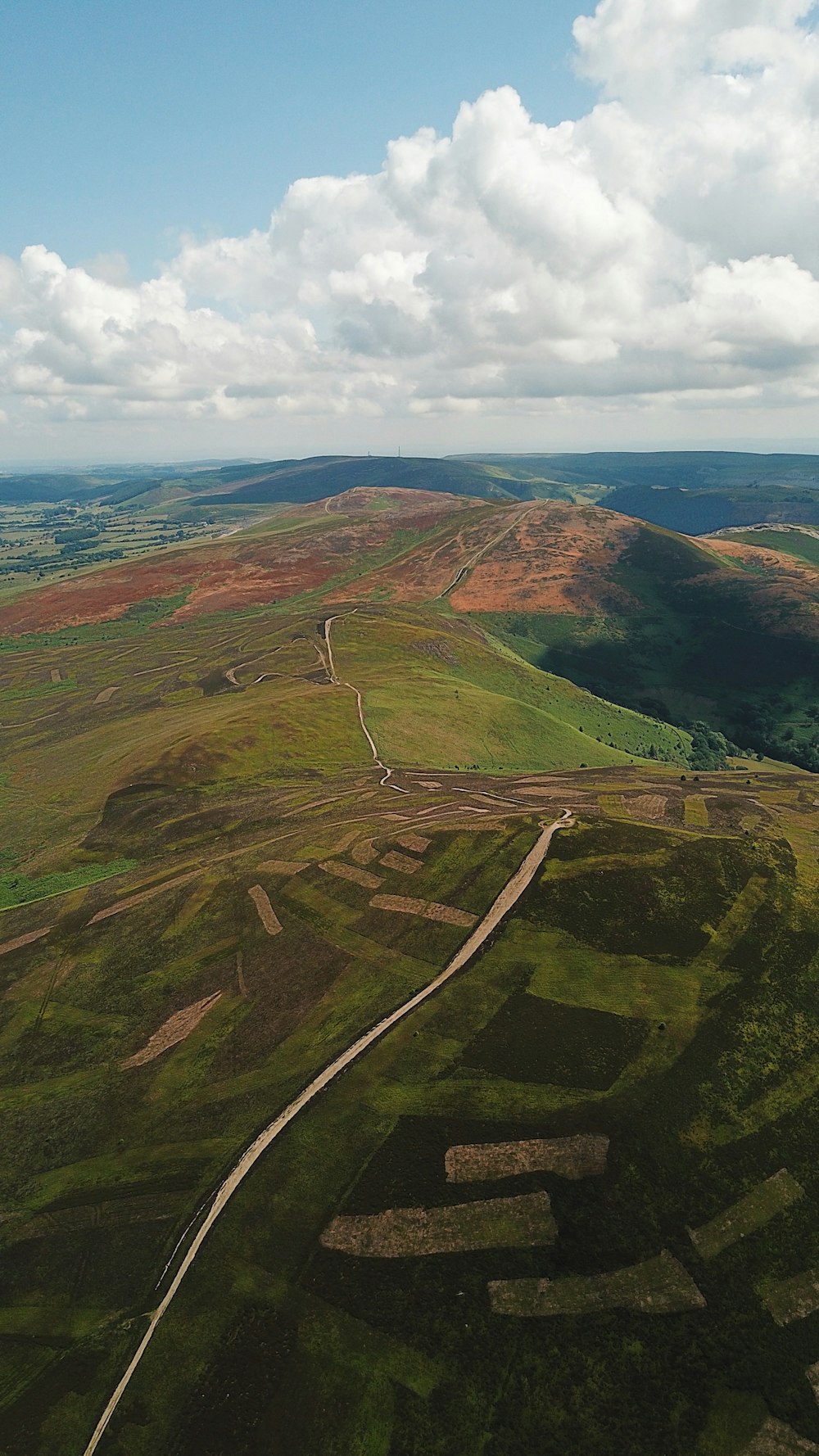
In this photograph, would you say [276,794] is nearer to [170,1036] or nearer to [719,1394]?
[170,1036]

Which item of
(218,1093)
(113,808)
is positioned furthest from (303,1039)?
(113,808)

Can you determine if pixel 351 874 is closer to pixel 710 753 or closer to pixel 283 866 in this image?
pixel 283 866

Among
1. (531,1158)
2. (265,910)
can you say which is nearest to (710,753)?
(265,910)

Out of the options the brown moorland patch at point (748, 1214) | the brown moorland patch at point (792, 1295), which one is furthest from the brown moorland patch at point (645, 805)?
the brown moorland patch at point (792, 1295)

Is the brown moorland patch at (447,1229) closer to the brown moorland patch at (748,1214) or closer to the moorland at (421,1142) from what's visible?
the moorland at (421,1142)

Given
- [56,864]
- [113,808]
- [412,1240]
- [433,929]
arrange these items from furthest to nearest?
[113,808] → [56,864] → [433,929] → [412,1240]

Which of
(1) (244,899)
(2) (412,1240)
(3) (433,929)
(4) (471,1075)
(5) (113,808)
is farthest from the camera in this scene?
(5) (113,808)

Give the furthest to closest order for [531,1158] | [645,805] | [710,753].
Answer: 1. [710,753]
2. [645,805]
3. [531,1158]

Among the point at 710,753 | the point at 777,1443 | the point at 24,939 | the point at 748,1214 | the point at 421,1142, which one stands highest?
the point at 421,1142
